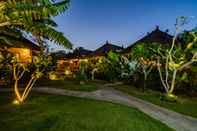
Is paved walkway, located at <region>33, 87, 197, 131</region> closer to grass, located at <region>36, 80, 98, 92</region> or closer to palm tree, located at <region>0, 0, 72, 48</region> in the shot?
grass, located at <region>36, 80, 98, 92</region>

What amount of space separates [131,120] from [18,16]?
5.92m

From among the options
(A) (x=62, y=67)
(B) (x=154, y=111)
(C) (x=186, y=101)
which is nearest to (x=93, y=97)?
(B) (x=154, y=111)

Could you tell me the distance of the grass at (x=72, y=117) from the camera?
1089cm

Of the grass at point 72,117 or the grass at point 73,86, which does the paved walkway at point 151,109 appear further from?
the grass at point 73,86

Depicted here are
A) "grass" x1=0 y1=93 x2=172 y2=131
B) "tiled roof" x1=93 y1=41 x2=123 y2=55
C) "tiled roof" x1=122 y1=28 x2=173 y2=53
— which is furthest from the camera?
"tiled roof" x1=93 y1=41 x2=123 y2=55

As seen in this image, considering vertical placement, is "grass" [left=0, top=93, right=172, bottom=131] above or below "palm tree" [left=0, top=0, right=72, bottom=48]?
below

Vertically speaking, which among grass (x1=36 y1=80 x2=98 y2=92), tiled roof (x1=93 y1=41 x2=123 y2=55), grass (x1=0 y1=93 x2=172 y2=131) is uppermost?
tiled roof (x1=93 y1=41 x2=123 y2=55)

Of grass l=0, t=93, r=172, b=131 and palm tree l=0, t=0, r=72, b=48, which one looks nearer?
palm tree l=0, t=0, r=72, b=48

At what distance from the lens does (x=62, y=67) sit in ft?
128

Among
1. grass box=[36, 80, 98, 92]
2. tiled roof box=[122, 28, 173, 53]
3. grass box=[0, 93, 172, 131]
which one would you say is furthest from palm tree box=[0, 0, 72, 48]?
tiled roof box=[122, 28, 173, 53]

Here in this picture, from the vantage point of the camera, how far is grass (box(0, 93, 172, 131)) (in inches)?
429

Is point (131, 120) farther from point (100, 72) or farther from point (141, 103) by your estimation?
point (100, 72)

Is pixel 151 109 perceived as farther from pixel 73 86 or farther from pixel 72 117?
pixel 73 86

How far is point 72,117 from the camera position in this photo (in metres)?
12.2
